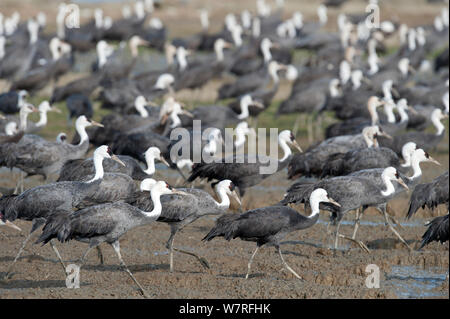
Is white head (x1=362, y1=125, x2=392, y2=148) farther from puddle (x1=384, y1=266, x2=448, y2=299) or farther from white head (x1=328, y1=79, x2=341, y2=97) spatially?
white head (x1=328, y1=79, x2=341, y2=97)

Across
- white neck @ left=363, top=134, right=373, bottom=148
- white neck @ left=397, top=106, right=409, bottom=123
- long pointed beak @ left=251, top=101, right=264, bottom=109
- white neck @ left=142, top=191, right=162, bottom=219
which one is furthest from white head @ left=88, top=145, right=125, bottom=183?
long pointed beak @ left=251, top=101, right=264, bottom=109

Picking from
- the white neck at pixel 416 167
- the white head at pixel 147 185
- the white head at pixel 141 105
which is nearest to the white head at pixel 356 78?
the white head at pixel 141 105

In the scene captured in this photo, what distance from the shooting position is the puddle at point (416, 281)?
10.3 m

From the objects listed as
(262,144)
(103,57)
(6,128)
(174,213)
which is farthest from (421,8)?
(174,213)

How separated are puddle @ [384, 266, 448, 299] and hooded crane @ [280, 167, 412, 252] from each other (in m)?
1.01

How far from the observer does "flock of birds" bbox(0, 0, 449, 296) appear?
11047 mm

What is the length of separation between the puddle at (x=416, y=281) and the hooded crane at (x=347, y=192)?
101cm

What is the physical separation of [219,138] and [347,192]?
454 cm

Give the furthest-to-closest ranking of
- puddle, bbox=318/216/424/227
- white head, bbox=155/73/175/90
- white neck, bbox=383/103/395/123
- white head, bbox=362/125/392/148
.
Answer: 1. white head, bbox=155/73/175/90
2. white neck, bbox=383/103/395/123
3. white head, bbox=362/125/392/148
4. puddle, bbox=318/216/424/227

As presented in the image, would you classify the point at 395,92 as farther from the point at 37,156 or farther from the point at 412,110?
the point at 37,156

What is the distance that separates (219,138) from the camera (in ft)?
54.1

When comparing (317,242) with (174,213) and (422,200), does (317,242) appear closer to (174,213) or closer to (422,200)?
(422,200)

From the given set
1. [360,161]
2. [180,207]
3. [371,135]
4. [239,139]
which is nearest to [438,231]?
[180,207]
